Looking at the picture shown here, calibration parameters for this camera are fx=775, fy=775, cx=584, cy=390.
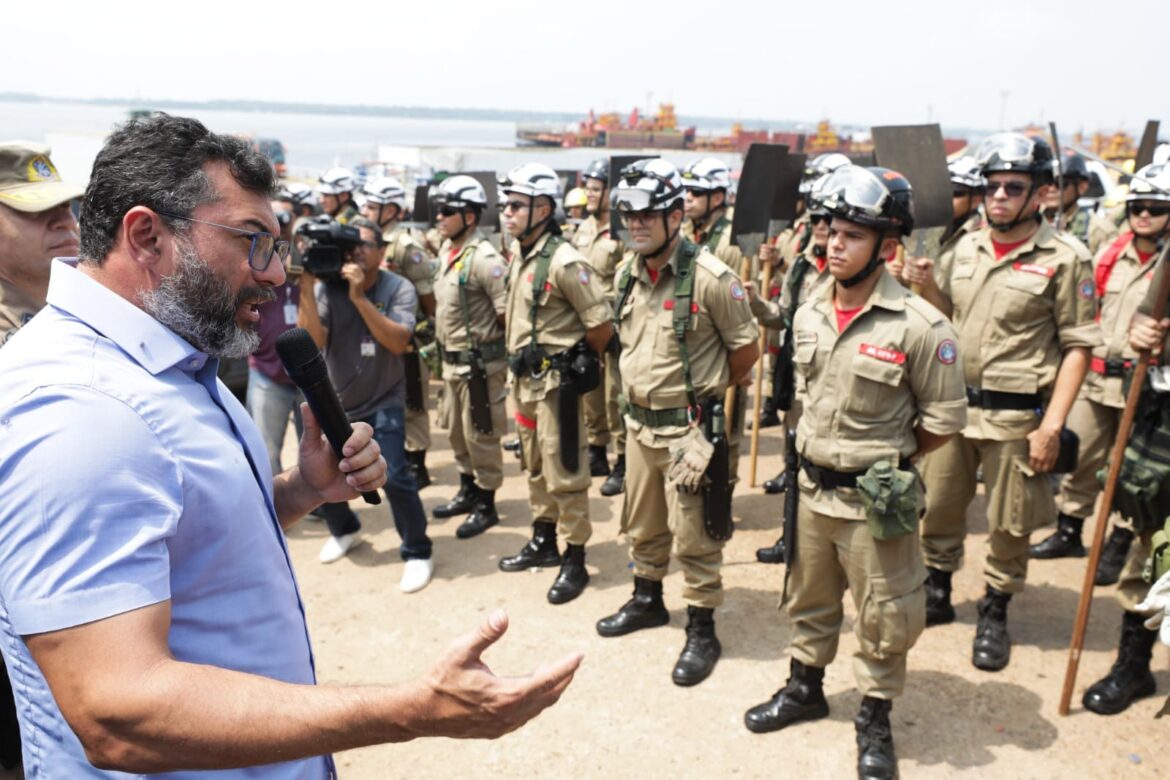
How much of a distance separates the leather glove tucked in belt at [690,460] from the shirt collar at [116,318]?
3.05 metres

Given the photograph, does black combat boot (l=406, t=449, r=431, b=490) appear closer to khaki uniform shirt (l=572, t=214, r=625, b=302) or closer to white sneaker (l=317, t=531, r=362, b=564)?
white sneaker (l=317, t=531, r=362, b=564)

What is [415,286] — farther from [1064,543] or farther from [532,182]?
[1064,543]

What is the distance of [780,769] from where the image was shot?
11.9 feet

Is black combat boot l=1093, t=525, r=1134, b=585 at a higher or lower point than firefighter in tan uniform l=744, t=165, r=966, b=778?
lower

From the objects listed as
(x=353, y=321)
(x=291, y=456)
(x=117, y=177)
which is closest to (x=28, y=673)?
(x=117, y=177)

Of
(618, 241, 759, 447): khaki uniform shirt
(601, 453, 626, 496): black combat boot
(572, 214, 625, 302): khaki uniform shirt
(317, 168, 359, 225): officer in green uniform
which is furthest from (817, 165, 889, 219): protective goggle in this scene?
(317, 168, 359, 225): officer in green uniform

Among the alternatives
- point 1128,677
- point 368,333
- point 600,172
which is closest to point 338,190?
point 600,172

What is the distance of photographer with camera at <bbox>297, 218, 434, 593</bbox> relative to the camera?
499cm

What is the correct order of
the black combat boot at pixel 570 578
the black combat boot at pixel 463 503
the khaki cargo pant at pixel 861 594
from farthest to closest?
the black combat boot at pixel 463 503
the black combat boot at pixel 570 578
the khaki cargo pant at pixel 861 594

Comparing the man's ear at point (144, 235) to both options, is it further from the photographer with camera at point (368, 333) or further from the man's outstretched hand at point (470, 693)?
the photographer with camera at point (368, 333)

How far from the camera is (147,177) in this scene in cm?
146

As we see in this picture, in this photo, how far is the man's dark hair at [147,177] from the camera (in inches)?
57.4

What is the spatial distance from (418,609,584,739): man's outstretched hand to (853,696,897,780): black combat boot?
112 inches

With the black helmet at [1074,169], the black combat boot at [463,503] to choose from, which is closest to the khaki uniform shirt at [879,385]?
the black combat boot at [463,503]
